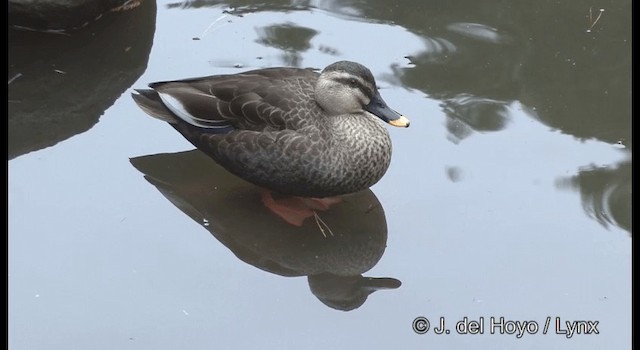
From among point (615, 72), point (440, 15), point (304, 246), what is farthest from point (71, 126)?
point (615, 72)

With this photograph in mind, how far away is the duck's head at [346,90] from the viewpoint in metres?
4.68

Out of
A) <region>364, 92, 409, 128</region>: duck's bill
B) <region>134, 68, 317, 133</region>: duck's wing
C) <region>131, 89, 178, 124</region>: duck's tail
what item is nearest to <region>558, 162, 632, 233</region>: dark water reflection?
<region>364, 92, 409, 128</region>: duck's bill

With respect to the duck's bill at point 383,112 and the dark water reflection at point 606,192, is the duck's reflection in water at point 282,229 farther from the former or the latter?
the dark water reflection at point 606,192

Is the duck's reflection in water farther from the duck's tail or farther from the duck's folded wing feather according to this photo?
the duck's folded wing feather

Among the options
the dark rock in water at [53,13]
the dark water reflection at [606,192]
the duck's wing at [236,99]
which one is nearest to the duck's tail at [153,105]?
the duck's wing at [236,99]

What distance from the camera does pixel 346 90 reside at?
4.70m

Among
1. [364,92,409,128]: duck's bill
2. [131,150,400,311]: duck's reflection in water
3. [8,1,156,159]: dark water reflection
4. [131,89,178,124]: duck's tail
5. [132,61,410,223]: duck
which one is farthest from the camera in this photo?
[8,1,156,159]: dark water reflection

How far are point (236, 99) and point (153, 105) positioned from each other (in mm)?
505

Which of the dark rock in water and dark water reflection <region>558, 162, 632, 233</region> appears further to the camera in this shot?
the dark rock in water

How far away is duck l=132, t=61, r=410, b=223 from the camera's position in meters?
4.61

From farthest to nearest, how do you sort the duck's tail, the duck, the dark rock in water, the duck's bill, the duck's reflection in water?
the dark rock in water
the duck's tail
the duck's bill
the duck
the duck's reflection in water

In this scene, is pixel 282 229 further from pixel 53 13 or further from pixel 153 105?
pixel 53 13

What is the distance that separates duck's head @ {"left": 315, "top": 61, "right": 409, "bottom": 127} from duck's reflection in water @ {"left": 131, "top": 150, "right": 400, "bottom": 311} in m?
0.42

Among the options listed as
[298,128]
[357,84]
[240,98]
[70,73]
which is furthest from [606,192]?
[70,73]
